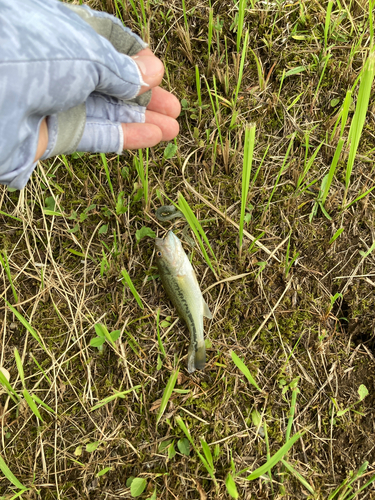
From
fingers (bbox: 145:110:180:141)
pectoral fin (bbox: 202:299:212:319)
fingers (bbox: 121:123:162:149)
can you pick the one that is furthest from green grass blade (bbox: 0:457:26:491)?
fingers (bbox: 145:110:180:141)

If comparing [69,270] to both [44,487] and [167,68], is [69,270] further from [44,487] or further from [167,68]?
[167,68]

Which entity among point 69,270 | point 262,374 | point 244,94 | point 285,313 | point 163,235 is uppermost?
point 244,94

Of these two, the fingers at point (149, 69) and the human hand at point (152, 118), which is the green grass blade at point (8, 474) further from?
the fingers at point (149, 69)

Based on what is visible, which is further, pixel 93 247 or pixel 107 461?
pixel 93 247

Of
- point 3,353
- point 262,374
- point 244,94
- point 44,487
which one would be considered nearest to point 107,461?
point 44,487

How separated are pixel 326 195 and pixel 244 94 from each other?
109 centimetres

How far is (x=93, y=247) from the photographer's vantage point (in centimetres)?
289

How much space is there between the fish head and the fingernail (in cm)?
111

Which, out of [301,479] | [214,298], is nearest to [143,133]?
[214,298]

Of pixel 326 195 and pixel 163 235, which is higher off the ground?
pixel 326 195

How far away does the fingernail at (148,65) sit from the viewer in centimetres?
237

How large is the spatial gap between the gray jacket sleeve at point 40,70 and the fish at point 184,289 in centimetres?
107

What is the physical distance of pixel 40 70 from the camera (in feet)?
6.32

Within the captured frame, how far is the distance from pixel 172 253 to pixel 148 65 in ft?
4.29
